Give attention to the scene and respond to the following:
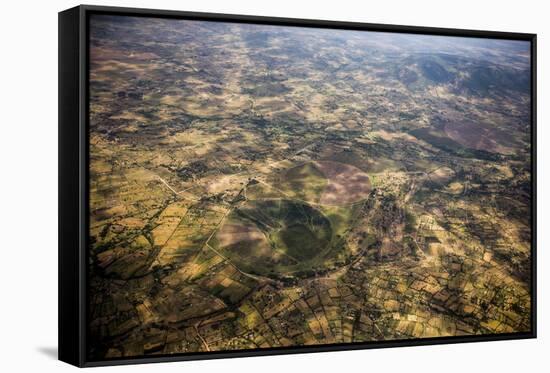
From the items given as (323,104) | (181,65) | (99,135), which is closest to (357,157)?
(323,104)

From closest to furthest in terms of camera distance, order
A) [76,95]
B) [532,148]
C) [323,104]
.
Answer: [76,95] → [323,104] → [532,148]

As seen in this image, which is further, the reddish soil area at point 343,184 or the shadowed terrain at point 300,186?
the reddish soil area at point 343,184

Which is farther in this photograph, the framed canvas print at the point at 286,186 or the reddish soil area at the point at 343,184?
the reddish soil area at the point at 343,184

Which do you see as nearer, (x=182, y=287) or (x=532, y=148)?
(x=182, y=287)

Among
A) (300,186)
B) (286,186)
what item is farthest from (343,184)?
(286,186)

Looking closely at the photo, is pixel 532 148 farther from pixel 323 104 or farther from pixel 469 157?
pixel 323 104

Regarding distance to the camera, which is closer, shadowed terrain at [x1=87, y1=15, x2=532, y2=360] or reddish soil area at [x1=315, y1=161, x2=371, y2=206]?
shadowed terrain at [x1=87, y1=15, x2=532, y2=360]

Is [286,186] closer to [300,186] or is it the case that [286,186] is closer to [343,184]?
[300,186]

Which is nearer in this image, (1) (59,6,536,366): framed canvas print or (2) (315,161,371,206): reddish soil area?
(1) (59,6,536,366): framed canvas print
